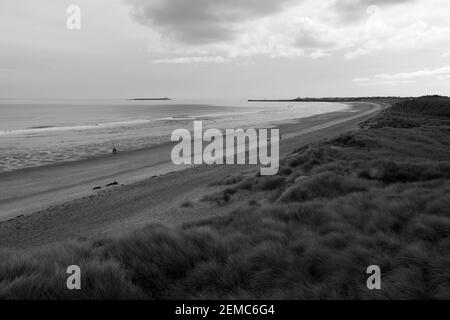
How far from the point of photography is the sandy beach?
9.72m

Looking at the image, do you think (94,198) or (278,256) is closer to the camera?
(278,256)

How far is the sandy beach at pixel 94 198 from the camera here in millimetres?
9719

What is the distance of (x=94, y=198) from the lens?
1385cm

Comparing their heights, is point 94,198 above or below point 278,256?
below

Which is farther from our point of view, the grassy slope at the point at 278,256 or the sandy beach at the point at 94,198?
the sandy beach at the point at 94,198

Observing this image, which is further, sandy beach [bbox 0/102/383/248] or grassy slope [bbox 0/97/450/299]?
sandy beach [bbox 0/102/383/248]

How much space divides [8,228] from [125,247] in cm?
690

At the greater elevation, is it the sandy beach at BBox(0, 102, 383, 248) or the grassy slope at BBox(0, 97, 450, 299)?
the grassy slope at BBox(0, 97, 450, 299)

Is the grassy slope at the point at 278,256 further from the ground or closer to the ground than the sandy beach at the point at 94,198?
further from the ground

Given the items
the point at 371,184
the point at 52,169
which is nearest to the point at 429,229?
the point at 371,184

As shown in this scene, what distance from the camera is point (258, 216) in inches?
290

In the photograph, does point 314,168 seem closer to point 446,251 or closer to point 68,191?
point 446,251
